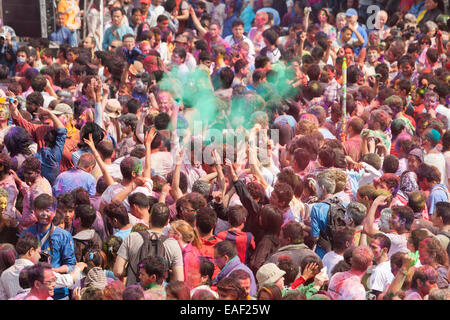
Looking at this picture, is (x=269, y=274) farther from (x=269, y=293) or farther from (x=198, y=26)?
(x=198, y=26)

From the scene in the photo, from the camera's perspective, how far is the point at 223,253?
6.86 metres

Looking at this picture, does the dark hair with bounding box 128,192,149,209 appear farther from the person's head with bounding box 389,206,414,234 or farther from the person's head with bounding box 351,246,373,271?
the person's head with bounding box 389,206,414,234

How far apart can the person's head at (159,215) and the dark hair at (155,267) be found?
0.61 m

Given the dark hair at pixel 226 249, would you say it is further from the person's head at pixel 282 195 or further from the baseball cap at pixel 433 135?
the baseball cap at pixel 433 135

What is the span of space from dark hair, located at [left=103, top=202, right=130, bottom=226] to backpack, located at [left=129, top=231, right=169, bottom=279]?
1.37 ft

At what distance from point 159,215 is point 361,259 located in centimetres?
170

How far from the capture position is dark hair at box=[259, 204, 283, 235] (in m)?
7.45

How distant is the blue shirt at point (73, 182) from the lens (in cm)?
838

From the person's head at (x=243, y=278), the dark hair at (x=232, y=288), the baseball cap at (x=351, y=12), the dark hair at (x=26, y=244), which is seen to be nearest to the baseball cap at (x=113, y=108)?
the dark hair at (x=26, y=244)

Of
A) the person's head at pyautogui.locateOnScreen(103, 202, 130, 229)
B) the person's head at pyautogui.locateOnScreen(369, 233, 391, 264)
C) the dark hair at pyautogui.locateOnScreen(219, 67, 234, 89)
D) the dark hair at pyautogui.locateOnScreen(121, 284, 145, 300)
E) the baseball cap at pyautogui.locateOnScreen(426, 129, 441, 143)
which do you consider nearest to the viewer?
the dark hair at pyautogui.locateOnScreen(121, 284, 145, 300)

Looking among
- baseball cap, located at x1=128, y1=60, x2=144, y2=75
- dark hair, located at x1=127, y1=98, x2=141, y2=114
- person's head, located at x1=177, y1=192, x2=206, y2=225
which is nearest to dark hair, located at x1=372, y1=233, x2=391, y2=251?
person's head, located at x1=177, y1=192, x2=206, y2=225

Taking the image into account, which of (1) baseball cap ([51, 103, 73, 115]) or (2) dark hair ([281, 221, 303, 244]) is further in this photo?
(1) baseball cap ([51, 103, 73, 115])

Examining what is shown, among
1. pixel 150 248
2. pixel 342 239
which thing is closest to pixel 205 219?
pixel 150 248

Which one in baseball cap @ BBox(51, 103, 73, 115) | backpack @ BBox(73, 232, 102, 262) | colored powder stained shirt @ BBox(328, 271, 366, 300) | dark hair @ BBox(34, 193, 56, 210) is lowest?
backpack @ BBox(73, 232, 102, 262)
